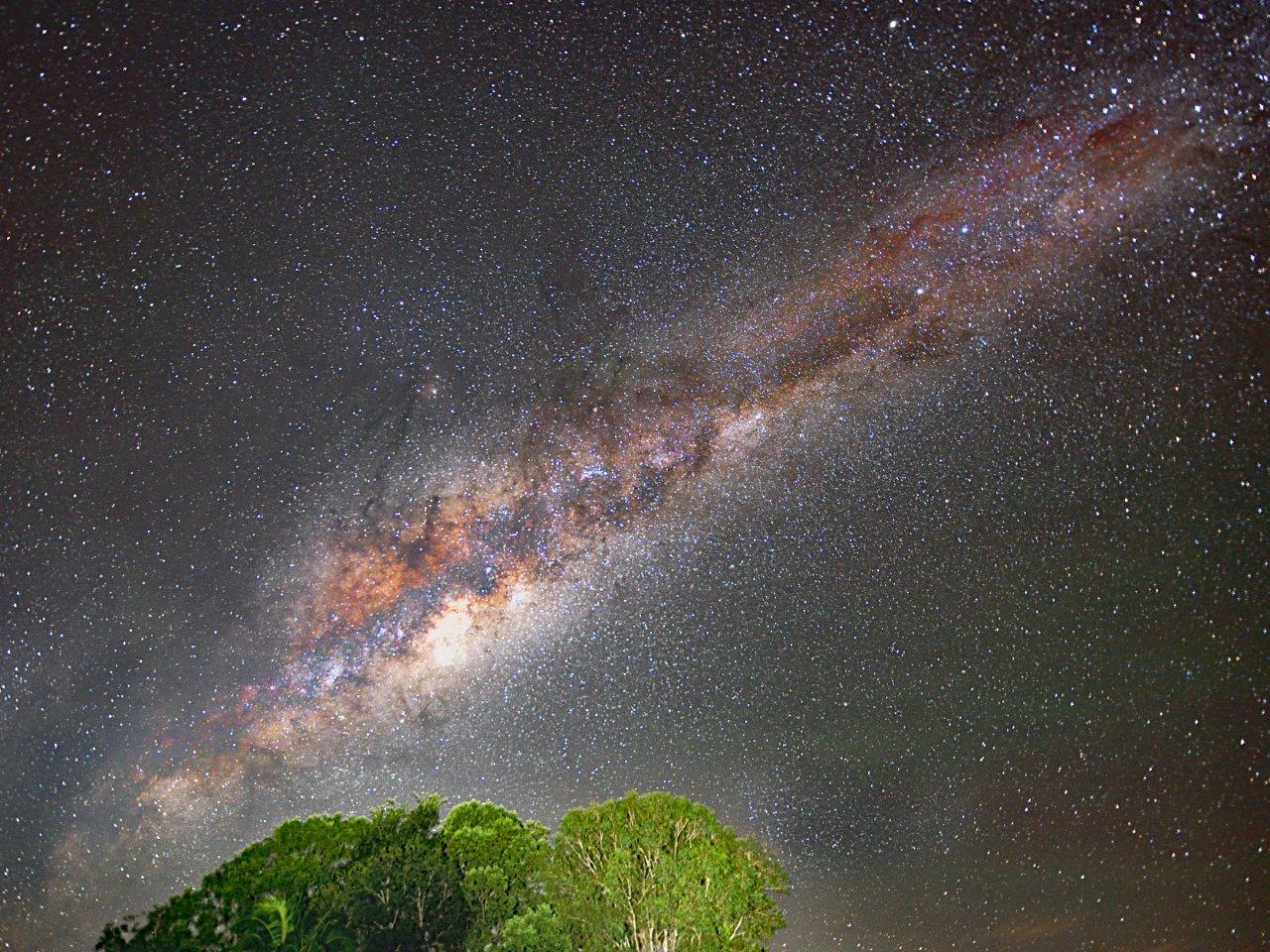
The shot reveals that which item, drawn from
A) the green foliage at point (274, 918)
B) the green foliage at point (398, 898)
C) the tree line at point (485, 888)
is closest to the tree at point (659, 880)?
the tree line at point (485, 888)

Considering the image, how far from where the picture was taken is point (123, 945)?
22453 mm

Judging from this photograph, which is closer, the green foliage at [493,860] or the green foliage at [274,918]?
the green foliage at [274,918]

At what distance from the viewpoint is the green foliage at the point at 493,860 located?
2452 centimetres

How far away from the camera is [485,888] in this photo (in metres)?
24.8

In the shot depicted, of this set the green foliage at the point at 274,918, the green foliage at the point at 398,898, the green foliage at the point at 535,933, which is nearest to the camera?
the green foliage at the point at 274,918

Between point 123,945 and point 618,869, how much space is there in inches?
469

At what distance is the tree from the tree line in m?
0.03

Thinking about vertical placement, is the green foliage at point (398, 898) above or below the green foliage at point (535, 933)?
above

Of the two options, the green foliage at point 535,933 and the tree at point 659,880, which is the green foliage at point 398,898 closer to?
the green foliage at point 535,933

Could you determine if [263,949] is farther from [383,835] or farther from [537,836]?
[537,836]

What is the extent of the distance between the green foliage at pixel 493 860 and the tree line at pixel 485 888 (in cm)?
3

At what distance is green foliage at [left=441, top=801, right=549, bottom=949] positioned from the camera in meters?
24.5

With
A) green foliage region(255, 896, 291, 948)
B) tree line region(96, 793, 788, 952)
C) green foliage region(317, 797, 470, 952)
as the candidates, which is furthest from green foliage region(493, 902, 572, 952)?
green foliage region(255, 896, 291, 948)

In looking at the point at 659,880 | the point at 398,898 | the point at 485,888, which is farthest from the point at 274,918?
the point at 659,880
